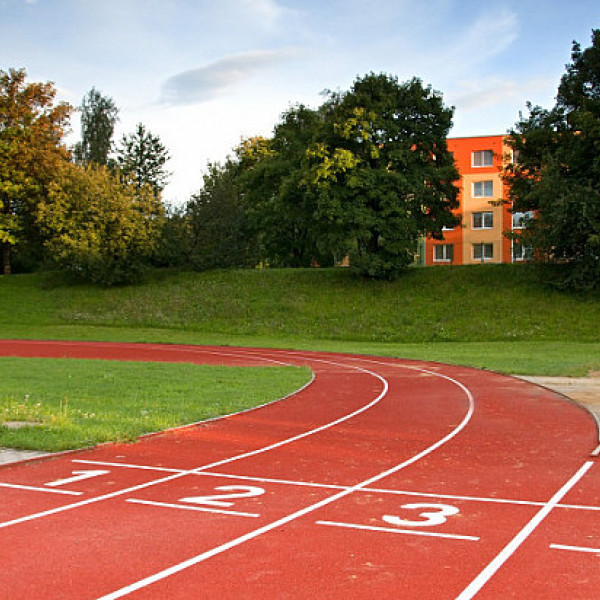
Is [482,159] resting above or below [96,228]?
above

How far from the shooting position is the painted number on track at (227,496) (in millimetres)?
7859

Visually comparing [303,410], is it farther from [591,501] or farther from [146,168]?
[146,168]

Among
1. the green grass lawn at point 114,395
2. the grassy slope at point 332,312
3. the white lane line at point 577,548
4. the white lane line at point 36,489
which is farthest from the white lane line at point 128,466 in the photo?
the grassy slope at point 332,312

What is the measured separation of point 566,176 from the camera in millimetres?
38719

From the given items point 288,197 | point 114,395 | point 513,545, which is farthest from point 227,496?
point 288,197

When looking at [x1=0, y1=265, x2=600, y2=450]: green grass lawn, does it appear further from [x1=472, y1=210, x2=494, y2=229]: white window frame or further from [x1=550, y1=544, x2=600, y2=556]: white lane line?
[x1=472, y1=210, x2=494, y2=229]: white window frame

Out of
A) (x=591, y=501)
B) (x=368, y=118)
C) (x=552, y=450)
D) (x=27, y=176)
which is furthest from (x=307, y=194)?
(x=591, y=501)

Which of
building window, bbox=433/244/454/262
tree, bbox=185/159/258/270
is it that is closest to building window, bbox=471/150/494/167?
building window, bbox=433/244/454/262

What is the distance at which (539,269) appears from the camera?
42375 millimetres

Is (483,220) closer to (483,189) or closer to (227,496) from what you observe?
(483,189)

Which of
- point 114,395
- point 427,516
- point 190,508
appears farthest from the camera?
point 114,395

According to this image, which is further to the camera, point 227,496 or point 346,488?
point 346,488

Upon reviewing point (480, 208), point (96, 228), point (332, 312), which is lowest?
point (332, 312)

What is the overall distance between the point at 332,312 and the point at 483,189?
32976 mm
